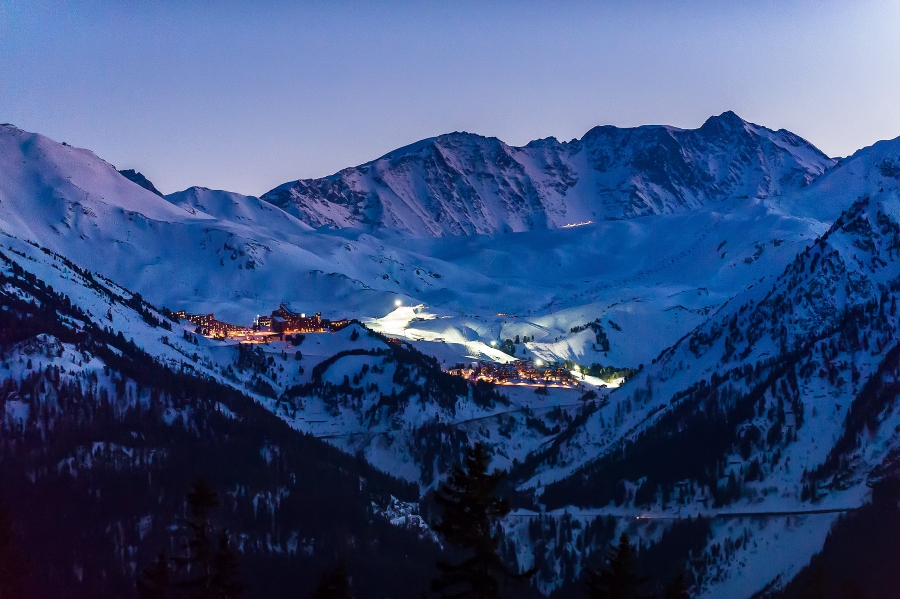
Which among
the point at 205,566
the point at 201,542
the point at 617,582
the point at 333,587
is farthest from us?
the point at 205,566

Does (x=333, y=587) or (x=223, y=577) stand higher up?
(x=223, y=577)

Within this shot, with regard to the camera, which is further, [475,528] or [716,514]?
[716,514]

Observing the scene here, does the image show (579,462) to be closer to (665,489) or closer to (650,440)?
(650,440)

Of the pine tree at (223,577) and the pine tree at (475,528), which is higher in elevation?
the pine tree at (475,528)

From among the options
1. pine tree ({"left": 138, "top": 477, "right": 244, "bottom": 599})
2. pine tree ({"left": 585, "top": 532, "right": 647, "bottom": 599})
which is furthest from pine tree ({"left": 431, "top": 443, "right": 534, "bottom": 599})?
pine tree ({"left": 138, "top": 477, "right": 244, "bottom": 599})

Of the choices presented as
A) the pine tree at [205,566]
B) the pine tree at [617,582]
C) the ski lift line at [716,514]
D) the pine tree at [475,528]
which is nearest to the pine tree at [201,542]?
the pine tree at [205,566]

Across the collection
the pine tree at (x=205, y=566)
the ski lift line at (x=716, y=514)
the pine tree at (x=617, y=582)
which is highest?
the pine tree at (x=205, y=566)

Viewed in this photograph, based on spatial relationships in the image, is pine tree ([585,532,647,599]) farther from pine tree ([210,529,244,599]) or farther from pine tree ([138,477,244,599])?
pine tree ([138,477,244,599])

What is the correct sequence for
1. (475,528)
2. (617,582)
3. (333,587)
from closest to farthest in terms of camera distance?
(475,528)
(617,582)
(333,587)

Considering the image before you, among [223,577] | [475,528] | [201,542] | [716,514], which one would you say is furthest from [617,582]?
[716,514]

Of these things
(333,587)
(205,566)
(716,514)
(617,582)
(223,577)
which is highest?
(205,566)

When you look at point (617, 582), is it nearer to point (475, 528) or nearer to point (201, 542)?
point (475, 528)

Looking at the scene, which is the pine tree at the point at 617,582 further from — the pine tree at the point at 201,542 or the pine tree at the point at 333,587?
the pine tree at the point at 201,542
